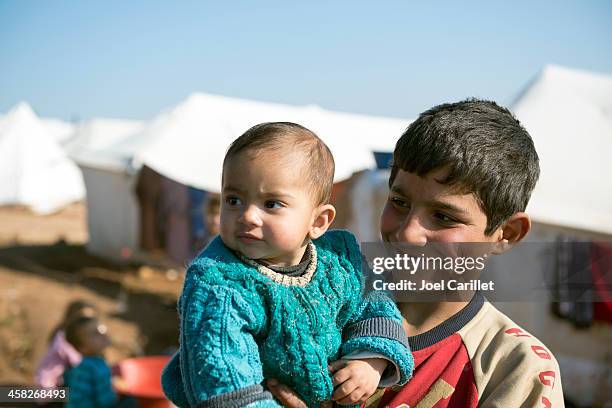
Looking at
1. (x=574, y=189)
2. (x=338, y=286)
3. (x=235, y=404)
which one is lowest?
(x=574, y=189)

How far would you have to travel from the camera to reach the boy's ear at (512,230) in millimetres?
1480

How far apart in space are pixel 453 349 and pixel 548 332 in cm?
503

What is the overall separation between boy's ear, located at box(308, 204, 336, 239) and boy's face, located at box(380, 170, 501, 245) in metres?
0.16

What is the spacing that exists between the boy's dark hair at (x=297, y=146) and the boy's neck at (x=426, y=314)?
0.37 m

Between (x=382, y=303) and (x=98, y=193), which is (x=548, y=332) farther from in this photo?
(x=98, y=193)

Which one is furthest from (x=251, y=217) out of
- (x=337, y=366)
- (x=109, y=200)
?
(x=109, y=200)

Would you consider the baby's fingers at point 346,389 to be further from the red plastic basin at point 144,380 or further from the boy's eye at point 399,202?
the red plastic basin at point 144,380

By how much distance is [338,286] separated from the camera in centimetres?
135

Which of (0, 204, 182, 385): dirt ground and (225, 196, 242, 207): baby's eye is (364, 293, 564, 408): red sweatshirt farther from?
(0, 204, 182, 385): dirt ground

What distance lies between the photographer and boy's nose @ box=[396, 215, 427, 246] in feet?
4.53

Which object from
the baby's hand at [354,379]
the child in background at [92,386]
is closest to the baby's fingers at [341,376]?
the baby's hand at [354,379]

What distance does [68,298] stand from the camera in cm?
970

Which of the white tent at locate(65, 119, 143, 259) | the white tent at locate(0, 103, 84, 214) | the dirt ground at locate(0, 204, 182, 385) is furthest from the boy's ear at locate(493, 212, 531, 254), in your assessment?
the white tent at locate(0, 103, 84, 214)

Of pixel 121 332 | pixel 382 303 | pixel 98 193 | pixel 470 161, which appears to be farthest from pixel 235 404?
pixel 98 193
